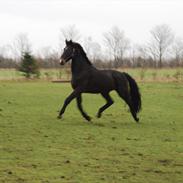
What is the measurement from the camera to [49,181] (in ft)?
20.2

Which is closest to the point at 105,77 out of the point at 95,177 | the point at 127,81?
the point at 127,81

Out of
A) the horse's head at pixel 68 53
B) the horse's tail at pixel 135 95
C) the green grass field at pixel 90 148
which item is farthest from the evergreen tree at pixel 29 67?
the horse's head at pixel 68 53

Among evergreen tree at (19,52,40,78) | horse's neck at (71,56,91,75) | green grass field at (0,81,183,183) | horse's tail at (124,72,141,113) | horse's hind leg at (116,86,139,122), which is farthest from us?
evergreen tree at (19,52,40,78)

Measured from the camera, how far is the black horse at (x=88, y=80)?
1302 cm

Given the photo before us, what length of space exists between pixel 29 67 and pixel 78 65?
95.0 feet

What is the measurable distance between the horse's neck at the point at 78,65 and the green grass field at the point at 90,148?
1.47 meters

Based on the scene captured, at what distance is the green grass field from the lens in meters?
6.55

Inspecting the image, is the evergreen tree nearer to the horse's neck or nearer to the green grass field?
the green grass field

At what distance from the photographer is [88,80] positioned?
13.1m

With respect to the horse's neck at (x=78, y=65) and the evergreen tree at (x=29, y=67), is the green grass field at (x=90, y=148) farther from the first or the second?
the evergreen tree at (x=29, y=67)

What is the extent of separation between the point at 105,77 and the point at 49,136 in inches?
144

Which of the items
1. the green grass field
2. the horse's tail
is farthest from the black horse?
the green grass field

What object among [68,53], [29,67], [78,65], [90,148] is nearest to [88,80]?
[78,65]

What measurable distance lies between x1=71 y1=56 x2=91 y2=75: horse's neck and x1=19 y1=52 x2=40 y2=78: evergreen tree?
28.7 meters
